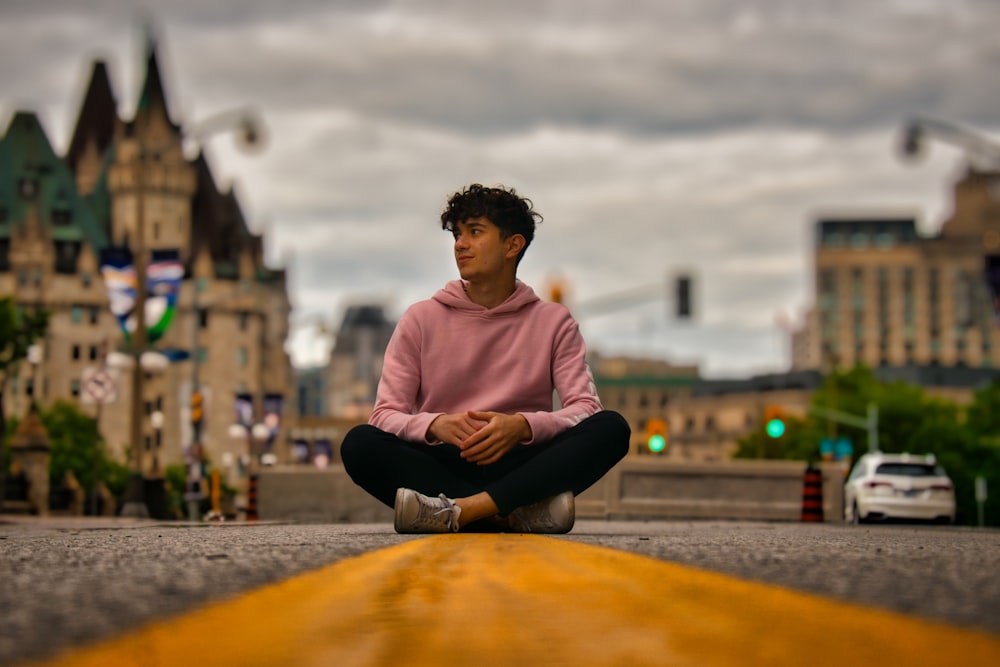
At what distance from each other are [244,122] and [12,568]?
1294 inches

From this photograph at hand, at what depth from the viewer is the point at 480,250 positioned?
26.1 ft

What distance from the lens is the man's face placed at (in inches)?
313

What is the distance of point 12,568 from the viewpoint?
456 centimetres

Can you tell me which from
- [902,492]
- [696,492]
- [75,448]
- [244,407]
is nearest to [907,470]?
[902,492]

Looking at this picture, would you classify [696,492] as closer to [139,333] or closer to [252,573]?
[139,333]

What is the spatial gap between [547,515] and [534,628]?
4.82 metres

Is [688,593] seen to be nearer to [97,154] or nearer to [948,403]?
[948,403]

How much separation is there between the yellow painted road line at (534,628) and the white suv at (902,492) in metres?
22.5

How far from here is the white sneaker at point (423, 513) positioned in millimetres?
7195

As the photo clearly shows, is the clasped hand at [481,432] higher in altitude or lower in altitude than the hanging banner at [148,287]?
lower

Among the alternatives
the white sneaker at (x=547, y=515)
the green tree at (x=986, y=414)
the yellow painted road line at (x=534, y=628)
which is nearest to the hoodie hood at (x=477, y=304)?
the white sneaker at (x=547, y=515)

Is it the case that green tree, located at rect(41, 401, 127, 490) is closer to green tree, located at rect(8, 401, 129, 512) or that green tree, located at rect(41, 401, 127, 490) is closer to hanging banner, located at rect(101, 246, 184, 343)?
green tree, located at rect(8, 401, 129, 512)

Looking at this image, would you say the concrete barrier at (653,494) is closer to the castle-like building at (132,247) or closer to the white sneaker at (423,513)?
the white sneaker at (423,513)

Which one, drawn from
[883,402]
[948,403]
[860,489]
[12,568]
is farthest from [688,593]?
[948,403]
